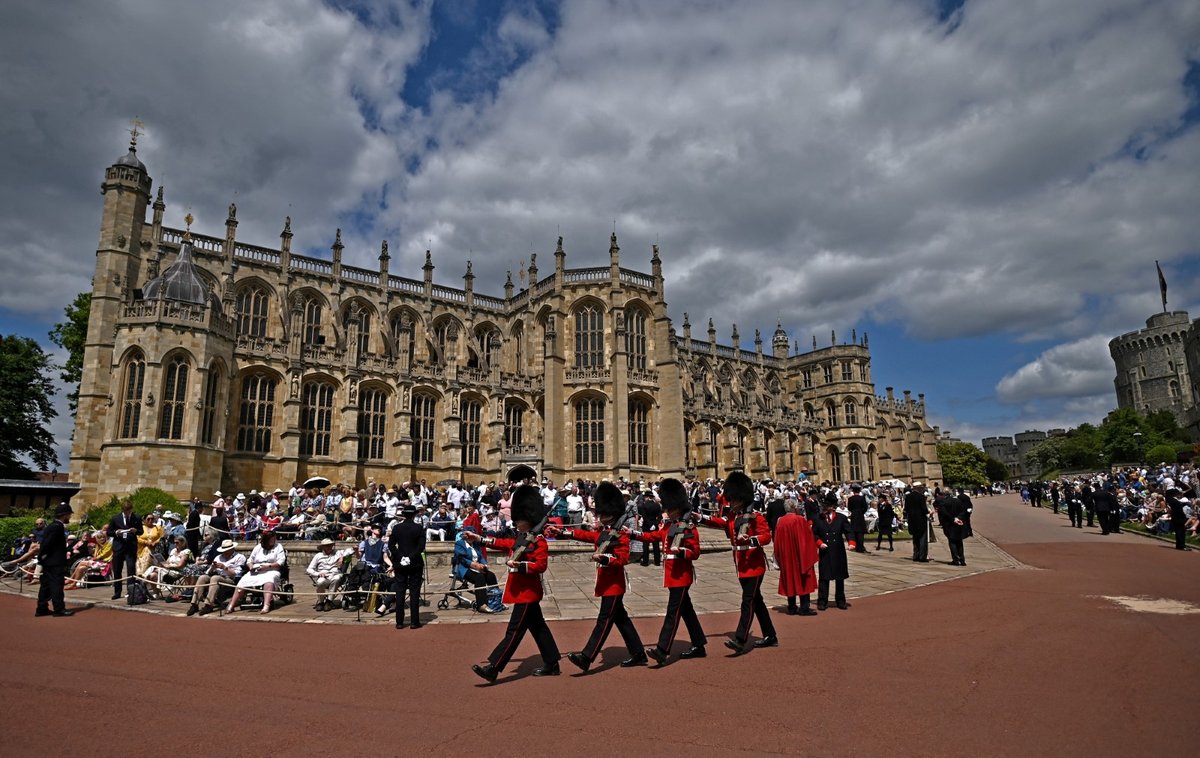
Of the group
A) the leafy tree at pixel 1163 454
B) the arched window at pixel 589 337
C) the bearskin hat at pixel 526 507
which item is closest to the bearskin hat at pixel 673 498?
the bearskin hat at pixel 526 507

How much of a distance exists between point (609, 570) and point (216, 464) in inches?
1032

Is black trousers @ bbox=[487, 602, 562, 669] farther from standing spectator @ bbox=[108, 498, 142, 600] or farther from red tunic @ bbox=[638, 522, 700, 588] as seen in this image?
standing spectator @ bbox=[108, 498, 142, 600]

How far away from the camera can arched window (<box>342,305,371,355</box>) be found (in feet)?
117

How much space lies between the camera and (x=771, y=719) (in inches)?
207

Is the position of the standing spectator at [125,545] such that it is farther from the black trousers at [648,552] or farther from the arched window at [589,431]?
the arched window at [589,431]

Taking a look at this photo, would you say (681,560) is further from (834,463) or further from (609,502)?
(834,463)

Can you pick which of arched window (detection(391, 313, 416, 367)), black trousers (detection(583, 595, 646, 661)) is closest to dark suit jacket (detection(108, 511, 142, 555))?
black trousers (detection(583, 595, 646, 661))

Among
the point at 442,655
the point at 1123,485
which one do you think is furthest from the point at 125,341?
the point at 1123,485

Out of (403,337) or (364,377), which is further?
(403,337)

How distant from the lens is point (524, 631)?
6.59 metres

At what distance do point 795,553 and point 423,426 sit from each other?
28.6 m

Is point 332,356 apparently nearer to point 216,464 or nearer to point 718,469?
point 216,464

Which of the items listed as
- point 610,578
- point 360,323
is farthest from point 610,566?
point 360,323

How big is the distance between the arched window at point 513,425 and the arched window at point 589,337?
439 cm
